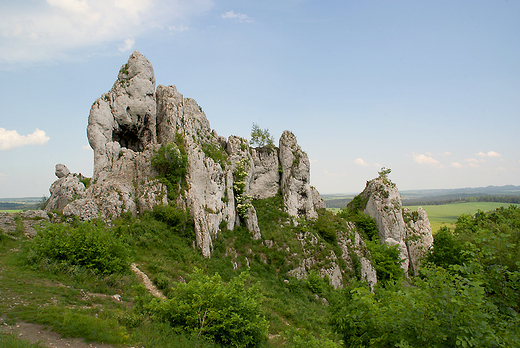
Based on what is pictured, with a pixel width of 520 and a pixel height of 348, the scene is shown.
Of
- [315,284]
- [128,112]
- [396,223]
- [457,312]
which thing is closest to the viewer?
[457,312]

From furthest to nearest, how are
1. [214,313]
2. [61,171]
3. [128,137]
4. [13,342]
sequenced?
[128,137]
[61,171]
[214,313]
[13,342]

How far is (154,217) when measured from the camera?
19484 mm

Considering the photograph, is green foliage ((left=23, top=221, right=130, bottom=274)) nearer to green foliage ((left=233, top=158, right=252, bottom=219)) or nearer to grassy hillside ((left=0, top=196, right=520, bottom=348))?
grassy hillside ((left=0, top=196, right=520, bottom=348))

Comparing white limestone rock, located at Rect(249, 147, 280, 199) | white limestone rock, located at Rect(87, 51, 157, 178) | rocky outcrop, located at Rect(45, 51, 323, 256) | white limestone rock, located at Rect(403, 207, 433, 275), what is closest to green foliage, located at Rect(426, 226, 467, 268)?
white limestone rock, located at Rect(403, 207, 433, 275)

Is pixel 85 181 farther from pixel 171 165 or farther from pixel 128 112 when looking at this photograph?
pixel 171 165

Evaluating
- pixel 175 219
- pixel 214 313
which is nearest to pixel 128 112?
pixel 175 219

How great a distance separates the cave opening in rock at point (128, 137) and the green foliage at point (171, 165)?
5.03 meters

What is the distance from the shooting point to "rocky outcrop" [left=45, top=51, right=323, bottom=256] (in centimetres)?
1970

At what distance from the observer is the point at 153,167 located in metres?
21.8

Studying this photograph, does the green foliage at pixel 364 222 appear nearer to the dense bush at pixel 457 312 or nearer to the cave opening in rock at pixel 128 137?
the cave opening in rock at pixel 128 137

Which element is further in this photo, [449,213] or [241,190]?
[449,213]

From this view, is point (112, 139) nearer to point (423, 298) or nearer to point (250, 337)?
point (250, 337)

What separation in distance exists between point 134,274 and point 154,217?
701cm

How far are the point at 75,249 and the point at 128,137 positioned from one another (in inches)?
666
